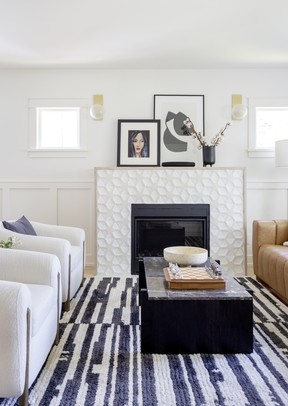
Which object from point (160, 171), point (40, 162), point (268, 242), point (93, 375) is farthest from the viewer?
point (40, 162)

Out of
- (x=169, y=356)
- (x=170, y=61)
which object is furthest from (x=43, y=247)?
(x=170, y=61)

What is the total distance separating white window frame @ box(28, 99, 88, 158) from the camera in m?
4.33

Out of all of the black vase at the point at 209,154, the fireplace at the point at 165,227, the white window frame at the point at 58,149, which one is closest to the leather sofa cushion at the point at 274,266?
the fireplace at the point at 165,227

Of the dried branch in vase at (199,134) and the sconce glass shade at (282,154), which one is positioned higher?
the dried branch in vase at (199,134)

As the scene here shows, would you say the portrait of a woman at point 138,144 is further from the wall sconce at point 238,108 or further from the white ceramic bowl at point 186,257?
the white ceramic bowl at point 186,257

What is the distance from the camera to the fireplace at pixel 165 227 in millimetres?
4027

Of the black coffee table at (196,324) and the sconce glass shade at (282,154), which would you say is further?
the sconce glass shade at (282,154)

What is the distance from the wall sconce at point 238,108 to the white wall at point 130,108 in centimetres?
6

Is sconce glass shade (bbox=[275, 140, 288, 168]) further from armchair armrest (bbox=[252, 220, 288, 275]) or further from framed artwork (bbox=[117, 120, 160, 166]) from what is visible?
framed artwork (bbox=[117, 120, 160, 166])

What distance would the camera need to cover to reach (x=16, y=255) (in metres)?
2.11

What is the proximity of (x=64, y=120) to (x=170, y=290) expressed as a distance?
3.10 meters

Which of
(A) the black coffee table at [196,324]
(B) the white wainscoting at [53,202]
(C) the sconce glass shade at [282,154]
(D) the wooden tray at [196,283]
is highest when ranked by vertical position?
(C) the sconce glass shade at [282,154]

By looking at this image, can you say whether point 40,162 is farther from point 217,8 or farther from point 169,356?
point 169,356

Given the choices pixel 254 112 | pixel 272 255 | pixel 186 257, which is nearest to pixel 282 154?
pixel 254 112
